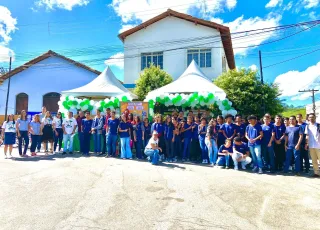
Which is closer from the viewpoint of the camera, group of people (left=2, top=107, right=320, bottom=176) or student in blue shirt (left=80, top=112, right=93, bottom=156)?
group of people (left=2, top=107, right=320, bottom=176)

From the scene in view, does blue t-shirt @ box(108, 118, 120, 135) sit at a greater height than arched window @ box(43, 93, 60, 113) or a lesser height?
lesser

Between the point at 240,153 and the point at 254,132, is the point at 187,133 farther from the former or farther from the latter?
the point at 254,132

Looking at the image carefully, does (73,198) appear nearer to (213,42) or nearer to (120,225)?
(120,225)

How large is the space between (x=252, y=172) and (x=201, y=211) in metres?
3.85

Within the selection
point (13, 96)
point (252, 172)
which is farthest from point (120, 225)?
point (13, 96)

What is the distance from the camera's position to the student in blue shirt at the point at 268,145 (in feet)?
24.9

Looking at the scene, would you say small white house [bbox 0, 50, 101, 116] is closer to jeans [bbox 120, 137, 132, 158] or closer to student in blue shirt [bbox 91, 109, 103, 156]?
student in blue shirt [bbox 91, 109, 103, 156]

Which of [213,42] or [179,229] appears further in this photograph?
[213,42]

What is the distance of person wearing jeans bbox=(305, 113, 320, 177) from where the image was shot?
7086 mm

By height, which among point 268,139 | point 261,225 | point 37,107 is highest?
point 37,107

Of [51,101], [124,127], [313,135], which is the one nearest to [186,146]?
[124,127]

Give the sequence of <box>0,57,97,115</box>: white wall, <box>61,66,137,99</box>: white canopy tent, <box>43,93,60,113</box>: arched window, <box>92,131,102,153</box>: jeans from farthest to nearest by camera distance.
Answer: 1. <box>0,57,97,115</box>: white wall
2. <box>43,93,60,113</box>: arched window
3. <box>61,66,137,99</box>: white canopy tent
4. <box>92,131,102,153</box>: jeans

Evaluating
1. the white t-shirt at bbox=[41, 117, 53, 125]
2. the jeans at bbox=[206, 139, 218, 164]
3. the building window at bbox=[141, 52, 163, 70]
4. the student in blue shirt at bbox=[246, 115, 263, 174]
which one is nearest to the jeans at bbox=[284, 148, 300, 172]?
the student in blue shirt at bbox=[246, 115, 263, 174]

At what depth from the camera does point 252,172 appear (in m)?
7.45
